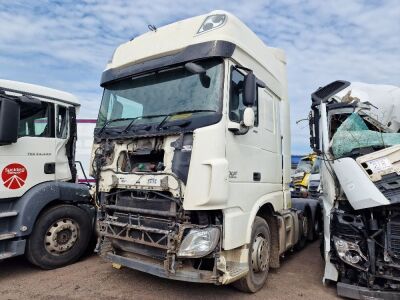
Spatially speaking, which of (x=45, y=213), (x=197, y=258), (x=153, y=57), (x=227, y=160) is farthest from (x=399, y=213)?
(x=45, y=213)

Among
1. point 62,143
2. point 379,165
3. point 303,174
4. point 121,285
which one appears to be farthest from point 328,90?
point 303,174

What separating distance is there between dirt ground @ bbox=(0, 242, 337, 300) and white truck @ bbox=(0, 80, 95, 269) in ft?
1.18

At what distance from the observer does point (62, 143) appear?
18.7 ft

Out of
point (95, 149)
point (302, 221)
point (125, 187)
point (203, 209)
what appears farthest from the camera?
point (302, 221)

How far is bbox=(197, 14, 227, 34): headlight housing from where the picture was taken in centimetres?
397

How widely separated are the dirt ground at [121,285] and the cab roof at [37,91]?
2727 millimetres

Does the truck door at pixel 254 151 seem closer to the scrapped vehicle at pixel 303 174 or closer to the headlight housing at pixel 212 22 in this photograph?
the headlight housing at pixel 212 22

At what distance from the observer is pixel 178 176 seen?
3.62 meters

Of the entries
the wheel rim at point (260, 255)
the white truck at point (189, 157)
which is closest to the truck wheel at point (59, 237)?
the white truck at point (189, 157)

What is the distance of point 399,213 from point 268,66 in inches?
105

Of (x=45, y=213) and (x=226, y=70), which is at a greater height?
(x=226, y=70)

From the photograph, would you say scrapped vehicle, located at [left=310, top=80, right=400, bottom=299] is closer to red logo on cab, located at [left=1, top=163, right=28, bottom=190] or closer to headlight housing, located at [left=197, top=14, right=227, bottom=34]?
headlight housing, located at [left=197, top=14, right=227, bottom=34]

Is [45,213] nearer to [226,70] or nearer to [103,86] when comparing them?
[103,86]

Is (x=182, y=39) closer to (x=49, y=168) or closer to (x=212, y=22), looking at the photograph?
(x=212, y=22)
